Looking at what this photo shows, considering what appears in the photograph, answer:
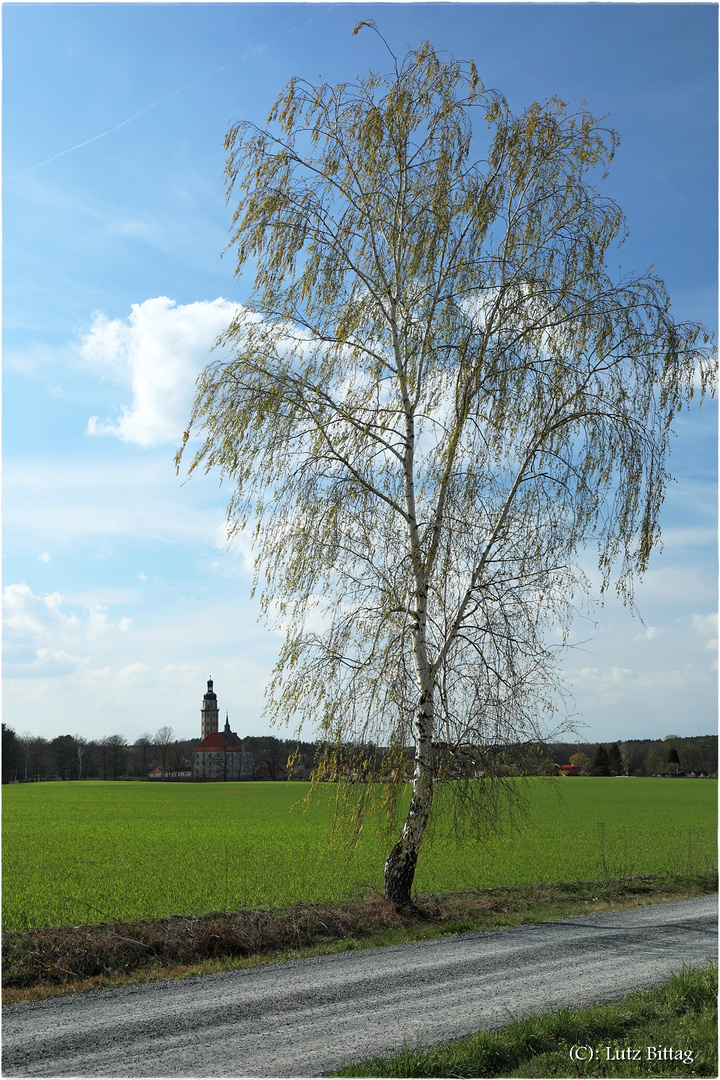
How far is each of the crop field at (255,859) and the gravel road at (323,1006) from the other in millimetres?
2144

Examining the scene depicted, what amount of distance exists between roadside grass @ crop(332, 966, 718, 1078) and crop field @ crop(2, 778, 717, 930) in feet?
14.0

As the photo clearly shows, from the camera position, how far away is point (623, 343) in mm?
12578

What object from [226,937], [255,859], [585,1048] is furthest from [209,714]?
[585,1048]

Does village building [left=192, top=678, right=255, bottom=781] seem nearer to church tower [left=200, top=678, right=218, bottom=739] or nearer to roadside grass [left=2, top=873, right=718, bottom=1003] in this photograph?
church tower [left=200, top=678, right=218, bottom=739]

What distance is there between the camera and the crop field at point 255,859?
13625 millimetres

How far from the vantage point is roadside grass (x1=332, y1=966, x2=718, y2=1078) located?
6246mm

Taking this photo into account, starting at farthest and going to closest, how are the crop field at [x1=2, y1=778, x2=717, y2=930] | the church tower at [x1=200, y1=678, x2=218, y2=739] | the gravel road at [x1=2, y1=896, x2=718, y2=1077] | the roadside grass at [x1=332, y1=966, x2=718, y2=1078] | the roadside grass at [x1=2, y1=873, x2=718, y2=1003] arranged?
the church tower at [x1=200, y1=678, x2=218, y2=739] → the crop field at [x1=2, y1=778, x2=717, y2=930] → the roadside grass at [x1=2, y1=873, x2=718, y2=1003] → the gravel road at [x1=2, y1=896, x2=718, y2=1077] → the roadside grass at [x1=332, y1=966, x2=718, y2=1078]

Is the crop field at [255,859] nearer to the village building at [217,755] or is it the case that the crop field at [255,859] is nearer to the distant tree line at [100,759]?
the distant tree line at [100,759]

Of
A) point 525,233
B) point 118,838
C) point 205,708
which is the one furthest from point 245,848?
point 205,708

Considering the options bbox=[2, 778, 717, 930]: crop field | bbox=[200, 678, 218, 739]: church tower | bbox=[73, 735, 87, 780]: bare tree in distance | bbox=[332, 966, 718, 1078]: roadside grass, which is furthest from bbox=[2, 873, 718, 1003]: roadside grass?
bbox=[200, 678, 218, 739]: church tower

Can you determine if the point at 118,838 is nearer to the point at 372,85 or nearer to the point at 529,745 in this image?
the point at 529,745

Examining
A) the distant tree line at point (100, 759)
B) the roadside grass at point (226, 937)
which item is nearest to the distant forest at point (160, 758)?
the distant tree line at point (100, 759)

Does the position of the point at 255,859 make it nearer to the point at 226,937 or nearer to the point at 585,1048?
the point at 226,937

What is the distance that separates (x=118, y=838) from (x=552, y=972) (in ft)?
72.7
